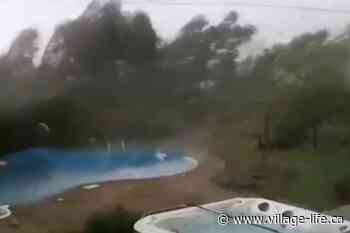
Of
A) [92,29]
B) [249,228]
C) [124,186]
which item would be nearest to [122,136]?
[124,186]

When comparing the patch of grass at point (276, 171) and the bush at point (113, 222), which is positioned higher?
the patch of grass at point (276, 171)

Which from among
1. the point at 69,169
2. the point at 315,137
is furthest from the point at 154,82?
the point at 315,137

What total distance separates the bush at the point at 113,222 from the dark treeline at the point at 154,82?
0.18 meters

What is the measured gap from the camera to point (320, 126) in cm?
140

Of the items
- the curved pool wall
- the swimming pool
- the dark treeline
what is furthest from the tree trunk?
the curved pool wall

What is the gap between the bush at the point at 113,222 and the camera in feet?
4.55

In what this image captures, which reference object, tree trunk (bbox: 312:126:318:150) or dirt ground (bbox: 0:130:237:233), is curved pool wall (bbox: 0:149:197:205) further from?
tree trunk (bbox: 312:126:318:150)

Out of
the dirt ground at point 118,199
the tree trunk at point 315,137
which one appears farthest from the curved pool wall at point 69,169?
the tree trunk at point 315,137

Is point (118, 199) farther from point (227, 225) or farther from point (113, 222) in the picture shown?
point (227, 225)

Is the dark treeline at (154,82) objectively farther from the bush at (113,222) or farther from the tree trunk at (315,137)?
the bush at (113,222)

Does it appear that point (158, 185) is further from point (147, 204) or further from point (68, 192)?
point (68, 192)

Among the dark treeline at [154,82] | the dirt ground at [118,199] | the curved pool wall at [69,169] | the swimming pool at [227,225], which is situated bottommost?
the swimming pool at [227,225]

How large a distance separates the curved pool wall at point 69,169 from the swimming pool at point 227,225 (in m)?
0.10

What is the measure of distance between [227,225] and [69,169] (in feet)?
1.32
